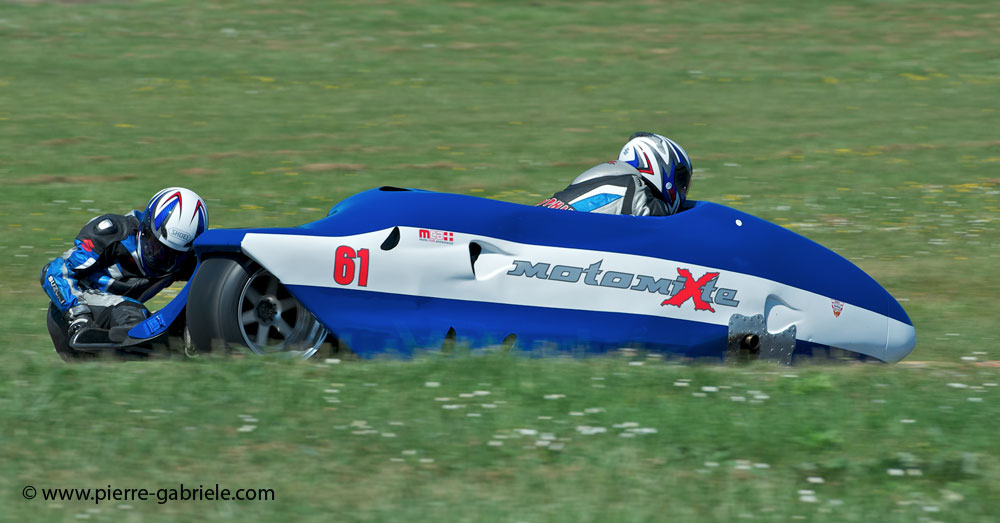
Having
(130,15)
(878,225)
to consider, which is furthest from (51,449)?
(130,15)

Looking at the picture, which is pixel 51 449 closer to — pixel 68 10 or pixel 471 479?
pixel 471 479

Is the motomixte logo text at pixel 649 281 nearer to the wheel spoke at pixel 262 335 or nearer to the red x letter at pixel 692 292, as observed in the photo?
the red x letter at pixel 692 292

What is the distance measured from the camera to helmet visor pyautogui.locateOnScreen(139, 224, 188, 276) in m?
7.40

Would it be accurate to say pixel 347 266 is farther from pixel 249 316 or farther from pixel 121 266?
pixel 121 266

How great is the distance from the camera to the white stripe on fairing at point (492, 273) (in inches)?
259

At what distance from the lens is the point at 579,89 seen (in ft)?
68.5

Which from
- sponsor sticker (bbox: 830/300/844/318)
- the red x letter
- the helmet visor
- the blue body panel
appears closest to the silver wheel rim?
the blue body panel

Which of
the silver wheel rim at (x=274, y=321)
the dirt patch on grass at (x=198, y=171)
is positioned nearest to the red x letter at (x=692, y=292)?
the silver wheel rim at (x=274, y=321)

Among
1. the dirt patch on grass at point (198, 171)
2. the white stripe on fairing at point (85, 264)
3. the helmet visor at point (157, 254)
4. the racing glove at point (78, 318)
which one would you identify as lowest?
the racing glove at point (78, 318)

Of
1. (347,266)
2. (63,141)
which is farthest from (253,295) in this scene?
(63,141)

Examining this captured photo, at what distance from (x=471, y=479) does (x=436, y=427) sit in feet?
1.71

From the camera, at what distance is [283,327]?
22.3ft

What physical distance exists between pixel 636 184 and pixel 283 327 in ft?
7.63

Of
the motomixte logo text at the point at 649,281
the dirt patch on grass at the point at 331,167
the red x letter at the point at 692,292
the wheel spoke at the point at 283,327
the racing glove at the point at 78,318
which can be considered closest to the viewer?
the wheel spoke at the point at 283,327
